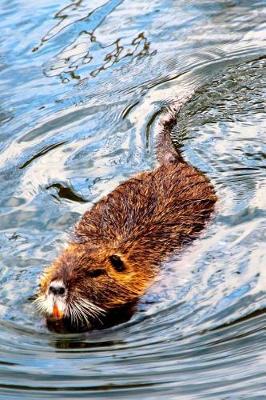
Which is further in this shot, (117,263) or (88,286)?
(117,263)

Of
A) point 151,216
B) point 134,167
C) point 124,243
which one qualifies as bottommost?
point 124,243

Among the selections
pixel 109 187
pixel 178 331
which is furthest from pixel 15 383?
pixel 109 187

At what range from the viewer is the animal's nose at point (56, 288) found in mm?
4725

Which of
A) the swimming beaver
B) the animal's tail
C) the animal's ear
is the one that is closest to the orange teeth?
the swimming beaver

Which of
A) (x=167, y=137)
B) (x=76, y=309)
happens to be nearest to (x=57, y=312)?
(x=76, y=309)

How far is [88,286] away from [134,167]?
1.63 m

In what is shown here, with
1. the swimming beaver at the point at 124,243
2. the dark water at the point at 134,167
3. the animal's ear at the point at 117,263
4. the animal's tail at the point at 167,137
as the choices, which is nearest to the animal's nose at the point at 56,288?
the swimming beaver at the point at 124,243

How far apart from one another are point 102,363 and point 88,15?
4792 mm

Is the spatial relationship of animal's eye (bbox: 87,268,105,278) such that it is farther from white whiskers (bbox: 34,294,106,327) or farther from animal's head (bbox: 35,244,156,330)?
white whiskers (bbox: 34,294,106,327)

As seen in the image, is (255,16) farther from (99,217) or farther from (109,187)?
(99,217)

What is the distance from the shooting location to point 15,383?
4.26 meters

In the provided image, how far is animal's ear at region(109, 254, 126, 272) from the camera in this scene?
5.09 m

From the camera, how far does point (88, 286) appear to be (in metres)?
4.91

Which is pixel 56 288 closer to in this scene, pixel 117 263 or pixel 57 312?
pixel 57 312
